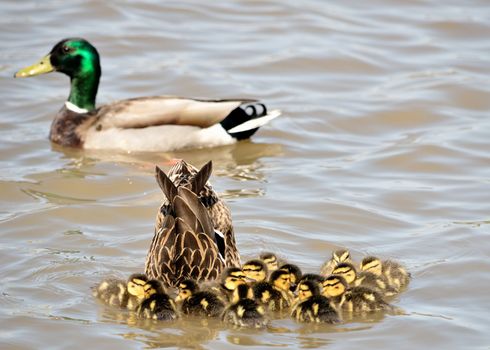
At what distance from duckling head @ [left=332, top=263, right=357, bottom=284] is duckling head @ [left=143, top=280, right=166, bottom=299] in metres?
1.12

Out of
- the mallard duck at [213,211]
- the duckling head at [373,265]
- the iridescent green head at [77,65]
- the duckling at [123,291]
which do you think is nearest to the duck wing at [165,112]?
the iridescent green head at [77,65]

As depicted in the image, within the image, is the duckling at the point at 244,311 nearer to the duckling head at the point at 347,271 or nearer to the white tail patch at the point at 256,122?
the duckling head at the point at 347,271

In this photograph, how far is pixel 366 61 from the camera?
44.0ft

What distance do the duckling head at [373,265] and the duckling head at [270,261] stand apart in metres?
0.56

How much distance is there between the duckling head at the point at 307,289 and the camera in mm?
6723

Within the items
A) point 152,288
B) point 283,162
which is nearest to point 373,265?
point 152,288

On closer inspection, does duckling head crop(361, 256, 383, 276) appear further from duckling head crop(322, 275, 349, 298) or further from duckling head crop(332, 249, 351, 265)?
duckling head crop(322, 275, 349, 298)

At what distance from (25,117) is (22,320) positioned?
5.32m

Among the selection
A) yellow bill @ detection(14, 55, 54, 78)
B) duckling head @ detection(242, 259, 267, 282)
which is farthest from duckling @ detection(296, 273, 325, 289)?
yellow bill @ detection(14, 55, 54, 78)

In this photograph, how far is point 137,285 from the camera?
670cm

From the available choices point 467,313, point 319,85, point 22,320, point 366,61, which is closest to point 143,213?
point 22,320

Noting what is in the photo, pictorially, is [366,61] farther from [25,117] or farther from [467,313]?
[467,313]

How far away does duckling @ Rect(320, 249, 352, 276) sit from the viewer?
743 cm

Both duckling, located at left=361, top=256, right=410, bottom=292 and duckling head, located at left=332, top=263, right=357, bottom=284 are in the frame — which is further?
duckling, located at left=361, top=256, right=410, bottom=292
